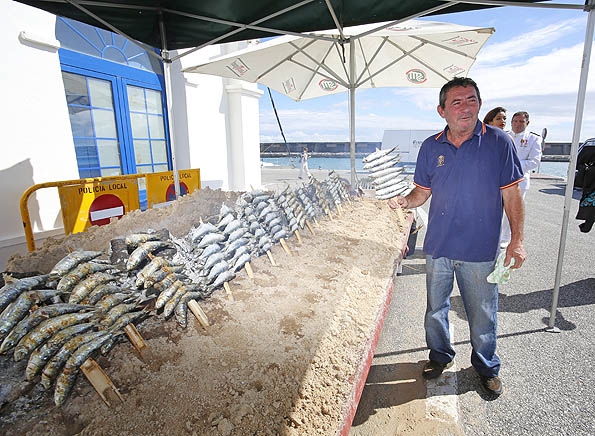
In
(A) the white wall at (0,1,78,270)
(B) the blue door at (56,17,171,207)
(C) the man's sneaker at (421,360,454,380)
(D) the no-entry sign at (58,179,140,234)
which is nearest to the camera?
(C) the man's sneaker at (421,360,454,380)

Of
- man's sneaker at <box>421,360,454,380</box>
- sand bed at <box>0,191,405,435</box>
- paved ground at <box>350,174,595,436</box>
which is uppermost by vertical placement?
sand bed at <box>0,191,405,435</box>

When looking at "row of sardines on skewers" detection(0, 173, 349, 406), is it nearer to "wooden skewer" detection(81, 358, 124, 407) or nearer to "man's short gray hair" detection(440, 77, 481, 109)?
"wooden skewer" detection(81, 358, 124, 407)

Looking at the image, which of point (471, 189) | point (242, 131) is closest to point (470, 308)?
point (471, 189)

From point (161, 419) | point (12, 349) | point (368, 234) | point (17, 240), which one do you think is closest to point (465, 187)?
point (368, 234)

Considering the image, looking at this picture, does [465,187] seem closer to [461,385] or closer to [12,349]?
[461,385]

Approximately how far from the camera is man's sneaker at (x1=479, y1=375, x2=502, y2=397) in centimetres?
243

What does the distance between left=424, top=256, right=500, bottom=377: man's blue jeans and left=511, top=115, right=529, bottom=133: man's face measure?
3.85 metres

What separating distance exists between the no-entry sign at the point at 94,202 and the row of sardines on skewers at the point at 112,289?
215 cm

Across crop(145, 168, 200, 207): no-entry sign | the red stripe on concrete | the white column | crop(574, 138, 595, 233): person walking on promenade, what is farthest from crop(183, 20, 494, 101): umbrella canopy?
the red stripe on concrete

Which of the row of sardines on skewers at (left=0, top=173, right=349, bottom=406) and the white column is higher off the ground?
the white column

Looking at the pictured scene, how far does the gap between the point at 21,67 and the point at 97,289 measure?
4.81 meters

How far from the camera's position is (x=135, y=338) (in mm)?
2023

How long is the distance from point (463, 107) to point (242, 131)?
9.05 metres

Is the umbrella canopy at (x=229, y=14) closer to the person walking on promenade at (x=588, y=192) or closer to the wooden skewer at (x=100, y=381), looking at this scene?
the person walking on promenade at (x=588, y=192)
